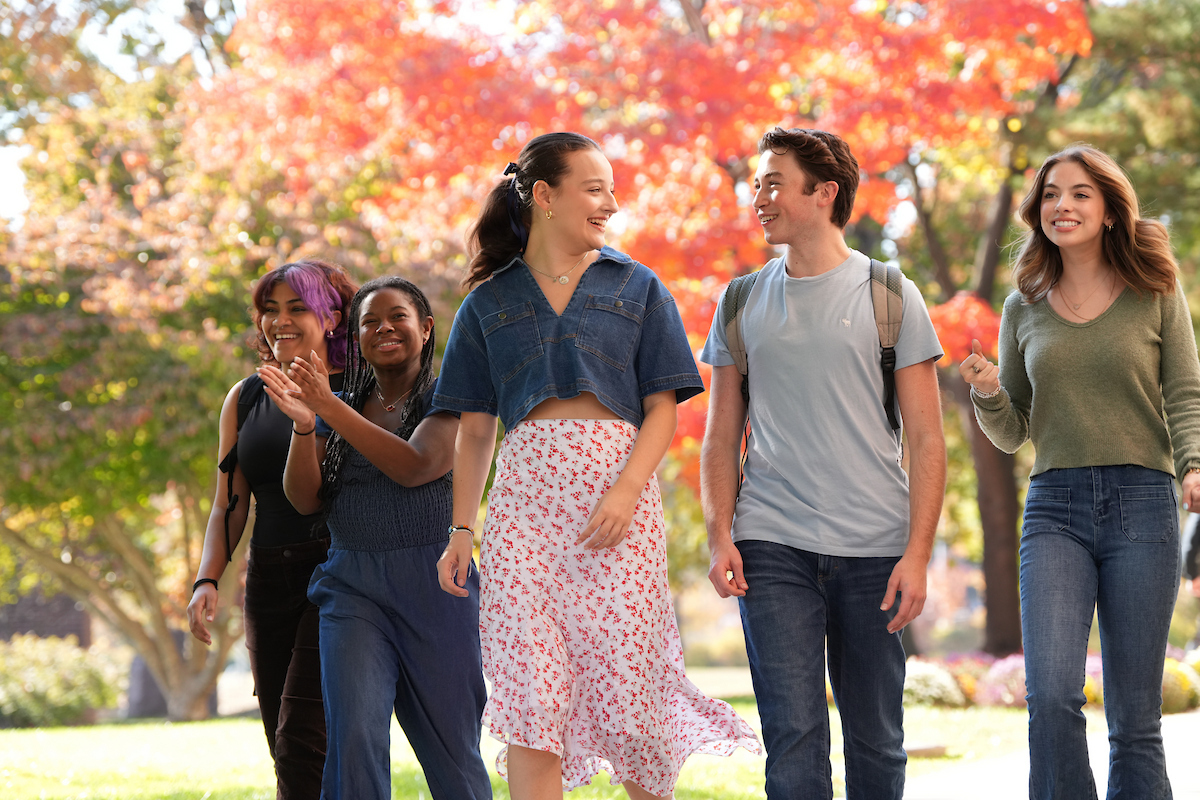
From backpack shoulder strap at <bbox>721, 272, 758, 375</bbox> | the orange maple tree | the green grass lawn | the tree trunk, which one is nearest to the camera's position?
backpack shoulder strap at <bbox>721, 272, 758, 375</bbox>

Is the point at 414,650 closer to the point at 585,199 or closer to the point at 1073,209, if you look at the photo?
the point at 585,199

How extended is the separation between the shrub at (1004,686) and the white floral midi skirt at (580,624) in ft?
28.5

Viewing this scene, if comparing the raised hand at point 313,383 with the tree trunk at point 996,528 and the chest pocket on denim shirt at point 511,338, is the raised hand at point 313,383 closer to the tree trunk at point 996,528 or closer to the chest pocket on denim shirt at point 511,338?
the chest pocket on denim shirt at point 511,338

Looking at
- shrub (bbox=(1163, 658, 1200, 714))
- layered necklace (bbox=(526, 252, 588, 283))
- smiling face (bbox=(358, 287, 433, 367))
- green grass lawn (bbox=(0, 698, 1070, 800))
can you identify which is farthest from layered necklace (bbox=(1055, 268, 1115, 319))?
shrub (bbox=(1163, 658, 1200, 714))

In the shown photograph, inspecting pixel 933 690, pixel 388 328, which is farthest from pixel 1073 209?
pixel 933 690

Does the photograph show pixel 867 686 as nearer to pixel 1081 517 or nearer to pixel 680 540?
pixel 1081 517

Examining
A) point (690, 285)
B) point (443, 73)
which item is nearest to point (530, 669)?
point (690, 285)

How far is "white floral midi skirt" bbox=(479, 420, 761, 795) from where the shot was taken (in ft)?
10.1

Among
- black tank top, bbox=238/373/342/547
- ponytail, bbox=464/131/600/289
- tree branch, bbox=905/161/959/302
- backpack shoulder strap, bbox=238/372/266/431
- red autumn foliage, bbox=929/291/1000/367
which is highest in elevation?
tree branch, bbox=905/161/959/302

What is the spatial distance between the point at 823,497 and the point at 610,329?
0.75 metres

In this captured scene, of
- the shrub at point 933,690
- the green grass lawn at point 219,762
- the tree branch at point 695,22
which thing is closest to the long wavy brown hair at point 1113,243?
the green grass lawn at point 219,762

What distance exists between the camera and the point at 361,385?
3.89 m

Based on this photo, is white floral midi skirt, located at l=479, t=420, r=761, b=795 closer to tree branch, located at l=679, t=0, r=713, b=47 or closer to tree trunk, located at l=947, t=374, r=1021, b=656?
tree branch, located at l=679, t=0, r=713, b=47

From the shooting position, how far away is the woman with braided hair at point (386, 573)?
3.35 metres
